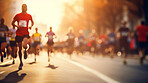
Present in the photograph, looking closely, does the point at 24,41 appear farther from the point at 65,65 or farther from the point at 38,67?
the point at 65,65

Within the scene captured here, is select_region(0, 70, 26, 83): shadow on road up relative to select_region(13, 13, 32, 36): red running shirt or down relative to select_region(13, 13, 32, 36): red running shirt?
down

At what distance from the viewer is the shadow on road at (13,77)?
3.38m

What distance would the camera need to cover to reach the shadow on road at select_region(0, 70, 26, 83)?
11.1 ft

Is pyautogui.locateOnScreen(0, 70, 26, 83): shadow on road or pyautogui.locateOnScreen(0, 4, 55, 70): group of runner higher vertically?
pyautogui.locateOnScreen(0, 4, 55, 70): group of runner

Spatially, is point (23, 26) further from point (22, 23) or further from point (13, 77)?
point (13, 77)

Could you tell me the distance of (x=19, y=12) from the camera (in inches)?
140

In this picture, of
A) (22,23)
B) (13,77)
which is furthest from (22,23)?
(13,77)

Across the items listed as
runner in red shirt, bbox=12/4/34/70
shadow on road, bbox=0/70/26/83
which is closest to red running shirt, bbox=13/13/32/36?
runner in red shirt, bbox=12/4/34/70

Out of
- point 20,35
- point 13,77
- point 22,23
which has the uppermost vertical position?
point 22,23

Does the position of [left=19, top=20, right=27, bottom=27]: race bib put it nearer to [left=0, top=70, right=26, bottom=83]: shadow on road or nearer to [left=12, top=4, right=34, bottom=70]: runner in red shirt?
[left=12, top=4, right=34, bottom=70]: runner in red shirt

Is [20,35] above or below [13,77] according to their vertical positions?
above

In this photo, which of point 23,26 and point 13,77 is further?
point 13,77

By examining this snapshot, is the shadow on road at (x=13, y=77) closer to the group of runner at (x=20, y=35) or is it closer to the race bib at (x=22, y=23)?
the group of runner at (x=20, y=35)

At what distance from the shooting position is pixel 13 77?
3504 mm
